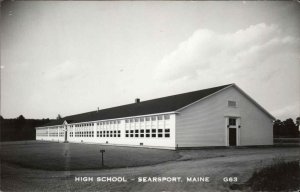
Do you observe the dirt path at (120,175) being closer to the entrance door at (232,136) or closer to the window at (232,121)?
the entrance door at (232,136)

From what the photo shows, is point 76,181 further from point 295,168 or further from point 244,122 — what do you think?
point 244,122

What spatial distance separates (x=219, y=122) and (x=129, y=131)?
30.5 feet

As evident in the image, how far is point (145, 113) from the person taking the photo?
94.6 feet

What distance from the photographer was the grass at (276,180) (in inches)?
366

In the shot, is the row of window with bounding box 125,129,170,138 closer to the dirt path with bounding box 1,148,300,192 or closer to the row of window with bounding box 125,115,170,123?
the row of window with bounding box 125,115,170,123

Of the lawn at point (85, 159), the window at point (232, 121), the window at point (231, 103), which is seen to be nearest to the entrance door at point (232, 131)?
the window at point (232, 121)

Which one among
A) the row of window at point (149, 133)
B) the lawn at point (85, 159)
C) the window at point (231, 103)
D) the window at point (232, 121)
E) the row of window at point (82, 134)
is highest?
the window at point (231, 103)

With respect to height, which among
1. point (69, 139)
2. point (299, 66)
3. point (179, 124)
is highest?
point (299, 66)

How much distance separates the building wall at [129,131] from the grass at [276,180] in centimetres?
1382

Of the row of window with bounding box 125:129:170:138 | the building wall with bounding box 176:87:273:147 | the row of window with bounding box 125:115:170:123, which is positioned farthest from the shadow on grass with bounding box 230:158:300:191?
the row of window with bounding box 125:115:170:123

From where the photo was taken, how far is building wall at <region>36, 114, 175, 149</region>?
83.5 ft

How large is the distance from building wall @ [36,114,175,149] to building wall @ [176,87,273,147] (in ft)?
3.65

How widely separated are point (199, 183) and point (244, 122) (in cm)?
1957

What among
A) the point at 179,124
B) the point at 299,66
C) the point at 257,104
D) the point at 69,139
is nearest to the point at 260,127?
the point at 257,104
